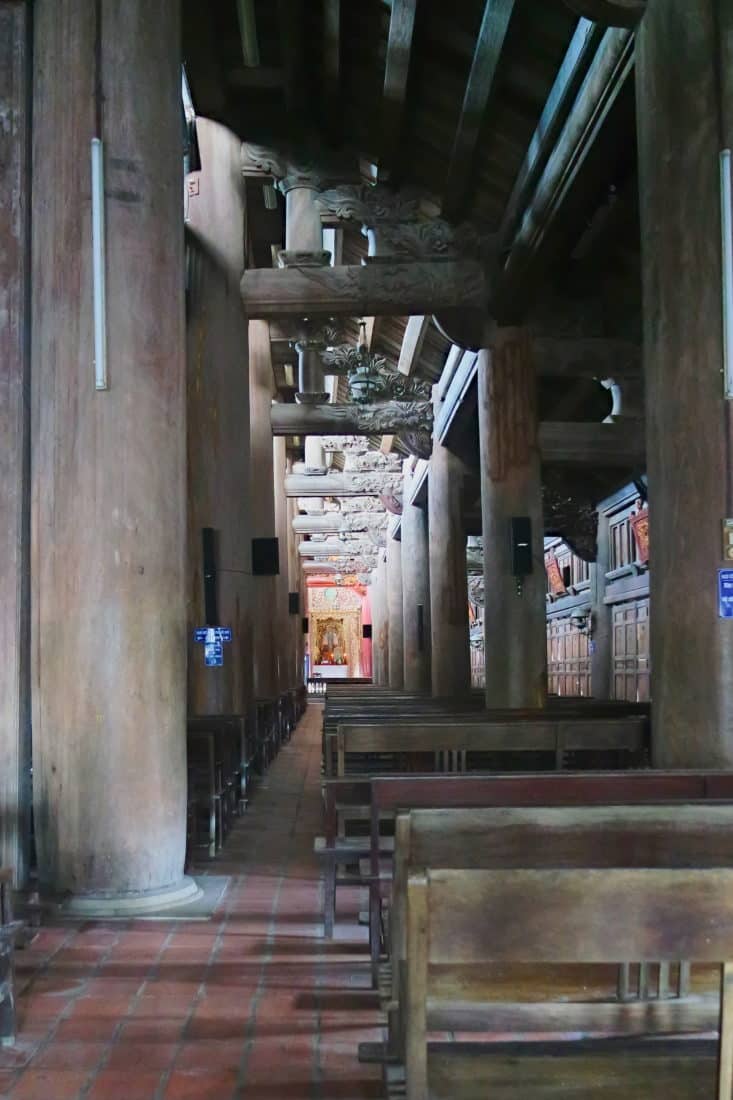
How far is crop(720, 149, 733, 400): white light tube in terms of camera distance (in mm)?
5609

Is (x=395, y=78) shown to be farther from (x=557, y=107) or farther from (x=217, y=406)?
(x=217, y=406)

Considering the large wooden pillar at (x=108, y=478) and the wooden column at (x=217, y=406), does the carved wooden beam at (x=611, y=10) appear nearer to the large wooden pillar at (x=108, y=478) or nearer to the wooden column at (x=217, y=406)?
the large wooden pillar at (x=108, y=478)

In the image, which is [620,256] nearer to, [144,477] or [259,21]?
[259,21]

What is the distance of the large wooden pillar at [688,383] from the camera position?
5.70m

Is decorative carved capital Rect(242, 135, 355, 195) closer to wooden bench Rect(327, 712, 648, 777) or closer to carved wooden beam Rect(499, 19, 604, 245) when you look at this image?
carved wooden beam Rect(499, 19, 604, 245)

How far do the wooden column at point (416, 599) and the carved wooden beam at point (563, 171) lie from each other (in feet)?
37.6

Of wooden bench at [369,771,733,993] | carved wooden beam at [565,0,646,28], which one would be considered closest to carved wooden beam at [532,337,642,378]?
carved wooden beam at [565,0,646,28]

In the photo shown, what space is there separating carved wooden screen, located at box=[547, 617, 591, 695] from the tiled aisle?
15581 mm

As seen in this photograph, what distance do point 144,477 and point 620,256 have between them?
759 cm

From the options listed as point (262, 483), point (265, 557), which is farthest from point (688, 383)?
point (262, 483)

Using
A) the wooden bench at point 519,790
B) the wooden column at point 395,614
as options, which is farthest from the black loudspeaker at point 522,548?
the wooden column at point 395,614

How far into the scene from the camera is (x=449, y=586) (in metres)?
17.2

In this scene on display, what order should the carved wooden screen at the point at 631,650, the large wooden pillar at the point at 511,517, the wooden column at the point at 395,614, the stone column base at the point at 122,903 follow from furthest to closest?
the wooden column at the point at 395,614 < the carved wooden screen at the point at 631,650 < the large wooden pillar at the point at 511,517 < the stone column base at the point at 122,903

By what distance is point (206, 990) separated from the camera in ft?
13.2
